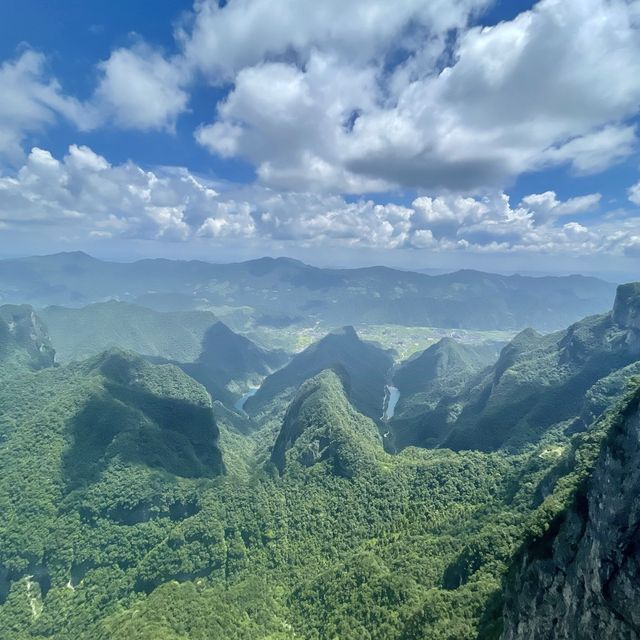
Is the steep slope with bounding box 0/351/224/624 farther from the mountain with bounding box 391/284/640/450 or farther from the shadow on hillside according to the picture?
the mountain with bounding box 391/284/640/450

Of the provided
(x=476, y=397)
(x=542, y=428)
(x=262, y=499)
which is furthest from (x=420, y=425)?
(x=262, y=499)

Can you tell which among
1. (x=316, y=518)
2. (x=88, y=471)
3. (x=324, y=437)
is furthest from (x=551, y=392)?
(x=88, y=471)

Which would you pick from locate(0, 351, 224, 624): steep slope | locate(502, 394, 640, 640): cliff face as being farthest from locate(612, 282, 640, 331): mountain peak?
locate(0, 351, 224, 624): steep slope

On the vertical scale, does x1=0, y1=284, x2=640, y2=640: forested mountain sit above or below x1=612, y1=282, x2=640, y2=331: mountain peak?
below

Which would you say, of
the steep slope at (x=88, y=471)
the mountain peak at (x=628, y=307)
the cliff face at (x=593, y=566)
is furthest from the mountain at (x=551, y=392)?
the cliff face at (x=593, y=566)

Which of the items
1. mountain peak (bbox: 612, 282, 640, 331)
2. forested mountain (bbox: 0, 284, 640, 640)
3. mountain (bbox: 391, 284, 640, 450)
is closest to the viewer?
forested mountain (bbox: 0, 284, 640, 640)

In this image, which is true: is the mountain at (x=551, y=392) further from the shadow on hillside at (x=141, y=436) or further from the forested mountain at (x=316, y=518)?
the shadow on hillside at (x=141, y=436)
